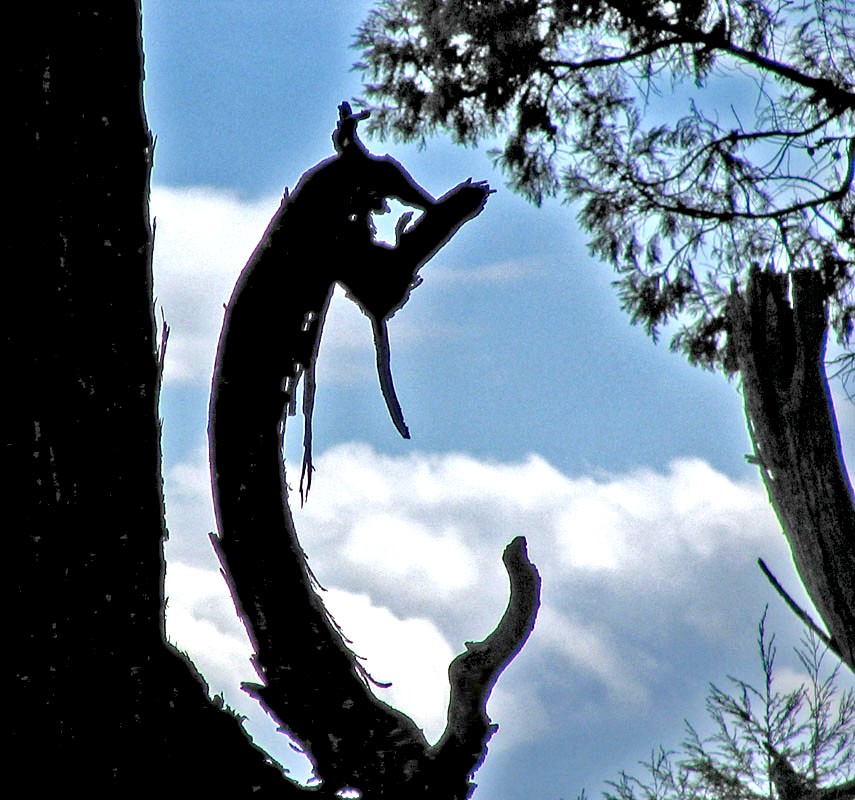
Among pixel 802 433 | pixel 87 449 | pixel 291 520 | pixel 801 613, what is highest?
pixel 802 433

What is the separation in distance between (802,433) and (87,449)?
12.1ft

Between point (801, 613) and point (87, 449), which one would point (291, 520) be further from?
point (801, 613)

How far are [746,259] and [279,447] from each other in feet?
14.5

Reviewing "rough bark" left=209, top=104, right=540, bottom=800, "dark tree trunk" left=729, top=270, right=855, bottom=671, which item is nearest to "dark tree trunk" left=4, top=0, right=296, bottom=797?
"rough bark" left=209, top=104, right=540, bottom=800

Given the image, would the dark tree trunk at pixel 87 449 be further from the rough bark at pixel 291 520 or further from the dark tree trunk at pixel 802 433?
the dark tree trunk at pixel 802 433

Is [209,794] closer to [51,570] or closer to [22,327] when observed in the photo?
[51,570]

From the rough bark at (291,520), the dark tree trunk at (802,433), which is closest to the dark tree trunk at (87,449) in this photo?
the rough bark at (291,520)

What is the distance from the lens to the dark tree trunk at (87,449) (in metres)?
1.60

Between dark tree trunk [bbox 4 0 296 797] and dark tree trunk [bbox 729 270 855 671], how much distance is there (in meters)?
3.34

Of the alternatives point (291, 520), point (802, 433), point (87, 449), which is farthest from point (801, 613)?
point (87, 449)

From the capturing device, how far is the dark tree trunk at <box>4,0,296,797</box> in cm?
160

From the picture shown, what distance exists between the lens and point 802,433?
454cm

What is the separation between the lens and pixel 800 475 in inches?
178

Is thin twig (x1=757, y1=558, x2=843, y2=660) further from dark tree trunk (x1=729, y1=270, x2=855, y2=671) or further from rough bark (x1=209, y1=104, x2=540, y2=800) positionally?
rough bark (x1=209, y1=104, x2=540, y2=800)
